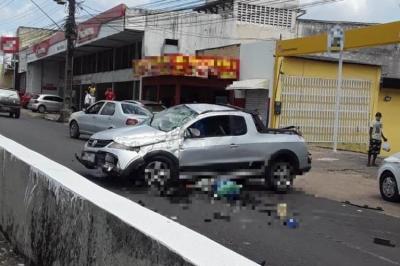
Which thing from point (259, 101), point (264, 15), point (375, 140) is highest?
point (264, 15)

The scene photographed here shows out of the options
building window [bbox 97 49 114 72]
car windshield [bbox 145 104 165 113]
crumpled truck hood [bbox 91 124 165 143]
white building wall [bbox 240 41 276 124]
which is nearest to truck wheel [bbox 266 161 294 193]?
crumpled truck hood [bbox 91 124 165 143]

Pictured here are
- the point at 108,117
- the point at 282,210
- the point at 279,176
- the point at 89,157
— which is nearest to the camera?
the point at 282,210

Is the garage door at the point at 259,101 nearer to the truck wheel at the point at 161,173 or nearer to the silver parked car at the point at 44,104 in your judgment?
the truck wheel at the point at 161,173

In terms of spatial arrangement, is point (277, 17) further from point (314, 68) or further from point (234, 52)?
point (314, 68)

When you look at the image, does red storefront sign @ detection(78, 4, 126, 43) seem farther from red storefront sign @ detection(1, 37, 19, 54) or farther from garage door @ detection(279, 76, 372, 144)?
red storefront sign @ detection(1, 37, 19, 54)

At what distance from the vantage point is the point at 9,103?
112ft

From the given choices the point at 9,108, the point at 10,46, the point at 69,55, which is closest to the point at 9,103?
the point at 9,108

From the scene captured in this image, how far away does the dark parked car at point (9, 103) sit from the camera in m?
33.9

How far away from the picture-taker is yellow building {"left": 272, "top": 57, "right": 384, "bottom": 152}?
→ 25.1m

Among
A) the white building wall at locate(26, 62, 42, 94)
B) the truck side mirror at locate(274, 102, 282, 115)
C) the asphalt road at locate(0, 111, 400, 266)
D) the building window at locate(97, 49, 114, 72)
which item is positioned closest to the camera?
the asphalt road at locate(0, 111, 400, 266)

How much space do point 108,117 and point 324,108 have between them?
10.2 metres

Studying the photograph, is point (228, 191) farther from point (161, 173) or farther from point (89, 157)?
point (89, 157)

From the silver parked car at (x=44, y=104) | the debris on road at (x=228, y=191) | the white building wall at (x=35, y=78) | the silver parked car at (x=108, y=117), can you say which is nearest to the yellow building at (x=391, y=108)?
the silver parked car at (x=108, y=117)

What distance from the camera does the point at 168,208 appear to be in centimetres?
966
